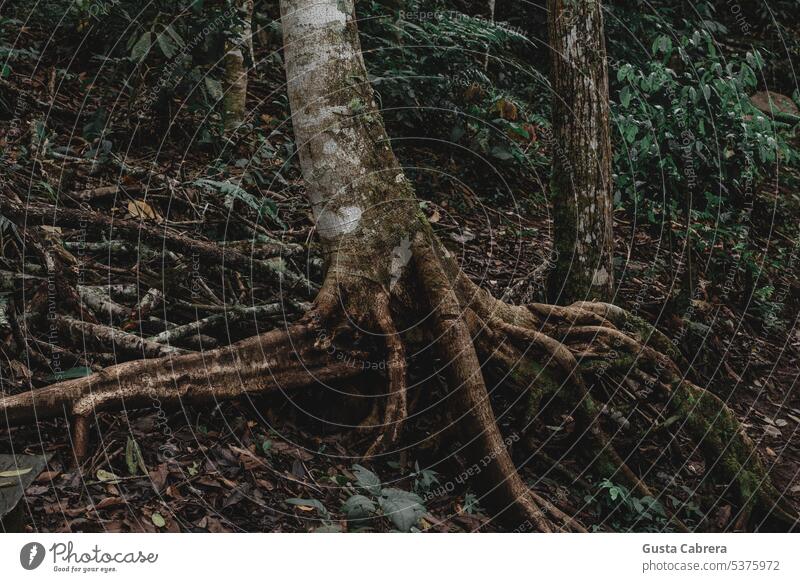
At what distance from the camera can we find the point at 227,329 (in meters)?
3.43

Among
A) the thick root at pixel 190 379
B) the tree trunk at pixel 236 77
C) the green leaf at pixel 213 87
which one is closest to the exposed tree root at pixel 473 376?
the thick root at pixel 190 379

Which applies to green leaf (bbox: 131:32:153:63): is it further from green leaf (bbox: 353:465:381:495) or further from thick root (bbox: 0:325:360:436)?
green leaf (bbox: 353:465:381:495)

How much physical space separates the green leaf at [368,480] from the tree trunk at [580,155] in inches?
77.2

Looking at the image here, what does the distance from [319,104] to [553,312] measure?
169cm

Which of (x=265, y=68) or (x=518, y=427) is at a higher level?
(x=265, y=68)

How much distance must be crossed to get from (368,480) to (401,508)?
10.1 inches

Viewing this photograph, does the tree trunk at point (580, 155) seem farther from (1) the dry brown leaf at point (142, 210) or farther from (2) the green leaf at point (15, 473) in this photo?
(2) the green leaf at point (15, 473)

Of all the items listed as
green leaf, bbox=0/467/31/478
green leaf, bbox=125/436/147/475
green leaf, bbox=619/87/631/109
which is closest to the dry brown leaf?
green leaf, bbox=125/436/147/475

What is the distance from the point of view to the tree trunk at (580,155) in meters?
4.02

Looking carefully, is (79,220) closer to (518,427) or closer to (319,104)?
(319,104)

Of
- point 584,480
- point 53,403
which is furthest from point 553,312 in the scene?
point 53,403

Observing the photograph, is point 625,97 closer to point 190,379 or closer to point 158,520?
point 190,379

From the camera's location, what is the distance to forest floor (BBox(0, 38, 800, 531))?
9.11ft

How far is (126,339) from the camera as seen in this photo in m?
3.17
